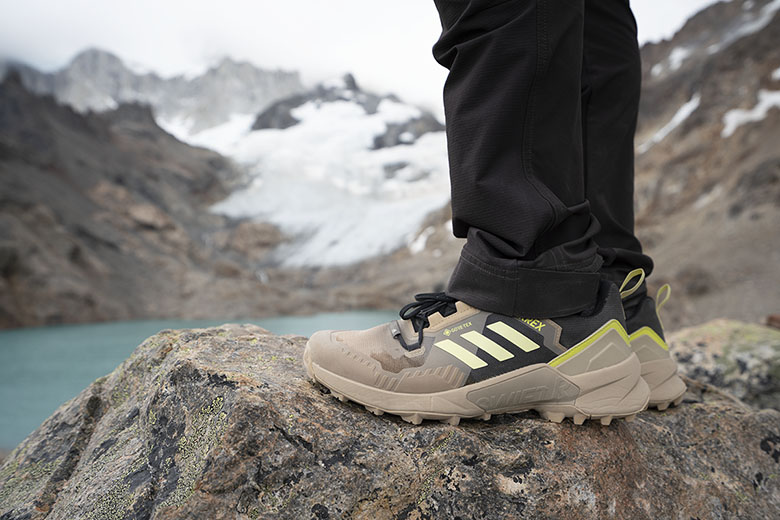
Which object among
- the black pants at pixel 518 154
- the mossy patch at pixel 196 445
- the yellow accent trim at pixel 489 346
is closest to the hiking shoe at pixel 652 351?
the black pants at pixel 518 154

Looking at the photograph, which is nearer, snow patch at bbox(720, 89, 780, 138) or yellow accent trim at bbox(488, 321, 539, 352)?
yellow accent trim at bbox(488, 321, 539, 352)

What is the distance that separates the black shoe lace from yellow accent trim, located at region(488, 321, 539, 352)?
13 centimetres

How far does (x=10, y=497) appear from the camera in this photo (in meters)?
1.34

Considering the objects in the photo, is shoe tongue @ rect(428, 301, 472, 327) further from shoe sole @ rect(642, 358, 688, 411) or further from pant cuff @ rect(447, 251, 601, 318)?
shoe sole @ rect(642, 358, 688, 411)

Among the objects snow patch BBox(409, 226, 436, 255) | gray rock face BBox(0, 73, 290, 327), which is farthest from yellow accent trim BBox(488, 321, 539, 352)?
snow patch BBox(409, 226, 436, 255)

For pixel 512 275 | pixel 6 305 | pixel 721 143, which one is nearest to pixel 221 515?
pixel 512 275

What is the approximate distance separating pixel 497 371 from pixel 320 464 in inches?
18.3

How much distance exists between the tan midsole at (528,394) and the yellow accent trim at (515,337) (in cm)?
5

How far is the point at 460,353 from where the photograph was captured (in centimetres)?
116

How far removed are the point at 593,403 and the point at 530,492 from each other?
26 centimetres

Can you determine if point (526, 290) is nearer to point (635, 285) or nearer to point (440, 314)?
point (440, 314)

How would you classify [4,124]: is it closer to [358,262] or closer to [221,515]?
[358,262]

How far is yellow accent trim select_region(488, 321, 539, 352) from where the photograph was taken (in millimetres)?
1144

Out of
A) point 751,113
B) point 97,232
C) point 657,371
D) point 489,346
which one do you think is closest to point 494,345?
point 489,346
